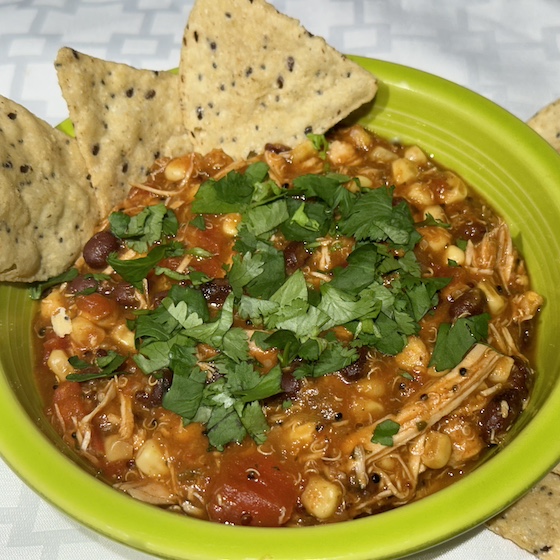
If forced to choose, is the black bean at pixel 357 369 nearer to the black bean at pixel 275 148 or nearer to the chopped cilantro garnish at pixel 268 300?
the chopped cilantro garnish at pixel 268 300

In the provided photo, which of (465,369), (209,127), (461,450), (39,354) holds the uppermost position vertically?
(209,127)

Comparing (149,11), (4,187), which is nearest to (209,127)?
(4,187)

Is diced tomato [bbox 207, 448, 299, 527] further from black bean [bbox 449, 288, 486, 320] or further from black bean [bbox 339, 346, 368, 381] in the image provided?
black bean [bbox 449, 288, 486, 320]

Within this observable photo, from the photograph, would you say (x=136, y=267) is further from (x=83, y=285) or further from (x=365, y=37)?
(x=365, y=37)

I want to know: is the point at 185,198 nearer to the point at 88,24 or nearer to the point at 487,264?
the point at 487,264

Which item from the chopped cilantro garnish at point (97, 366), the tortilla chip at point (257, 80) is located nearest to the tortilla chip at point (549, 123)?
the tortilla chip at point (257, 80)

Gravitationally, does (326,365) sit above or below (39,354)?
above
